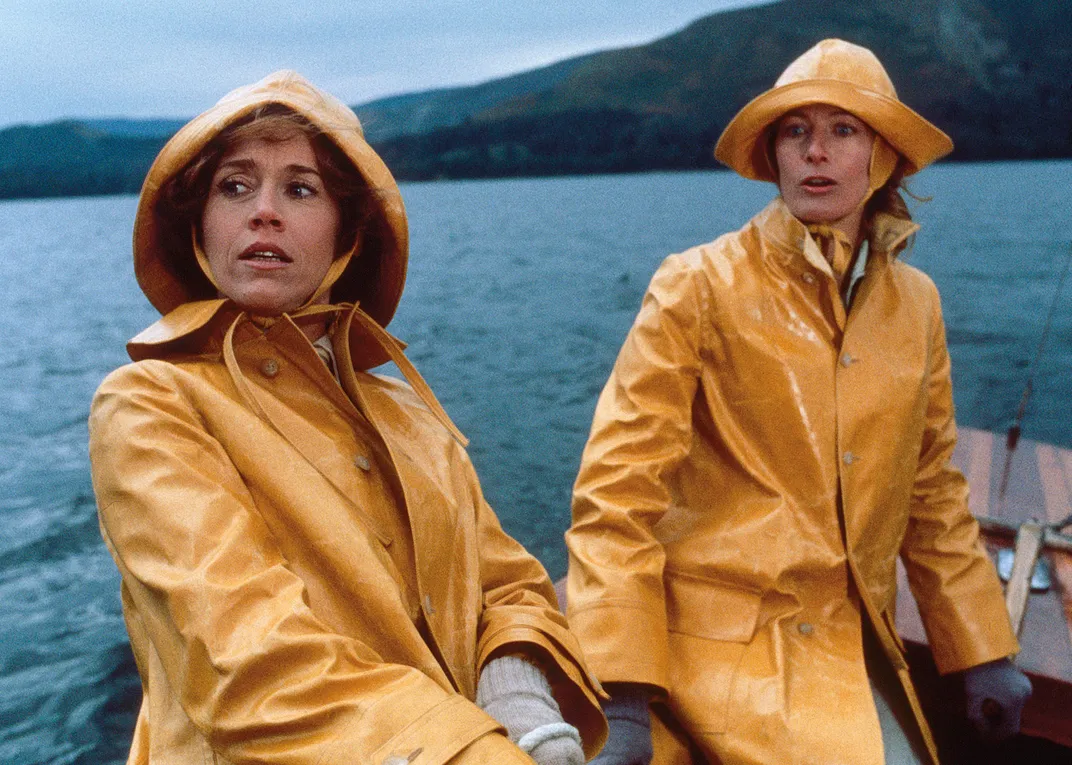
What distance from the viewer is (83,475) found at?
9469mm

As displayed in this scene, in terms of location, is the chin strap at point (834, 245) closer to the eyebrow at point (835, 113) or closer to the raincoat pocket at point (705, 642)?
the eyebrow at point (835, 113)

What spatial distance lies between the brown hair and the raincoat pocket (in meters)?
1.27

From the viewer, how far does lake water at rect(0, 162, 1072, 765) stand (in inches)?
211

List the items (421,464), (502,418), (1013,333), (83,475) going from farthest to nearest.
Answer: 1. (1013,333)
2. (502,418)
3. (83,475)
4. (421,464)

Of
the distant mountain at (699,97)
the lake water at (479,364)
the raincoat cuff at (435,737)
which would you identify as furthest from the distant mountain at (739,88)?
the raincoat cuff at (435,737)

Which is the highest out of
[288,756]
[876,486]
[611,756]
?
[288,756]

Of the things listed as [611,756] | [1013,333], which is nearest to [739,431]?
[611,756]

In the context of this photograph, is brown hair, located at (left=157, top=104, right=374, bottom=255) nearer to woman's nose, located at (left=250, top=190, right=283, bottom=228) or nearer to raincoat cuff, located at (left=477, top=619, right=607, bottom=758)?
woman's nose, located at (left=250, top=190, right=283, bottom=228)

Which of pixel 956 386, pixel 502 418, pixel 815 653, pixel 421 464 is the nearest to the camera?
pixel 421 464

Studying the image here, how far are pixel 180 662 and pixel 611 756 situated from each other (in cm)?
109

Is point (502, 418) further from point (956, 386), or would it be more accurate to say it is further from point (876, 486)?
point (876, 486)

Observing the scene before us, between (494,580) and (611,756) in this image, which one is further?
(611,756)

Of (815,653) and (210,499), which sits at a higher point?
(210,499)

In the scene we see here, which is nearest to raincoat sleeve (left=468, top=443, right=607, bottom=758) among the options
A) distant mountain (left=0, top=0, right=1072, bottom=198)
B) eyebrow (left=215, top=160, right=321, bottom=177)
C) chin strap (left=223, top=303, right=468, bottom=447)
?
chin strap (left=223, top=303, right=468, bottom=447)
